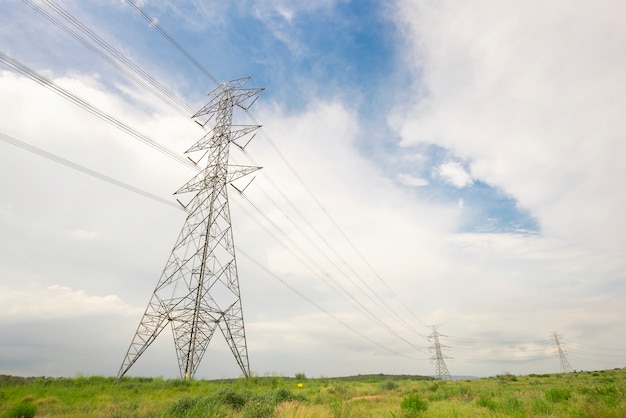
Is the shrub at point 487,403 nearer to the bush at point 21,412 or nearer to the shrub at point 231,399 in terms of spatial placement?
the shrub at point 231,399

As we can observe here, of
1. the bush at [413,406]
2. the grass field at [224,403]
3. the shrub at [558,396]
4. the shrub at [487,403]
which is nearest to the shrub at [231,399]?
the grass field at [224,403]

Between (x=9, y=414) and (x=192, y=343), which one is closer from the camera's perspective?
(x=9, y=414)

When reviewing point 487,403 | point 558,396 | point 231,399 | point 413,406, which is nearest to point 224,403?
point 231,399

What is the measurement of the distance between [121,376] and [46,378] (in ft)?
11.9

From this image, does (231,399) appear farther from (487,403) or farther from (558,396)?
(558,396)

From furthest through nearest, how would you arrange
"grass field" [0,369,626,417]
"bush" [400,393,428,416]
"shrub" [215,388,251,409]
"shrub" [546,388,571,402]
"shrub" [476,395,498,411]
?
"shrub" [546,388,571,402]
"shrub" [476,395,498,411]
"shrub" [215,388,251,409]
"bush" [400,393,428,416]
"grass field" [0,369,626,417]

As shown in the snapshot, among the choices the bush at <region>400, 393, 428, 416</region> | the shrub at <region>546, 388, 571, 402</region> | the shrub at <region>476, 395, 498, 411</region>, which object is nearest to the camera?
the bush at <region>400, 393, 428, 416</region>

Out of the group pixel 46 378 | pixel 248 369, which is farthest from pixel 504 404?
pixel 46 378

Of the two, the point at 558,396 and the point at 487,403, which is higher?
the point at 558,396

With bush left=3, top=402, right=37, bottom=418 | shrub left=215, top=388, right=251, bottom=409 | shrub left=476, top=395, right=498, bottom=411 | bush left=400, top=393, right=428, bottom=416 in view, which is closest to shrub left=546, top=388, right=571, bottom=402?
shrub left=476, top=395, right=498, bottom=411

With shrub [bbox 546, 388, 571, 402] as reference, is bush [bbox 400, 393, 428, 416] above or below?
below

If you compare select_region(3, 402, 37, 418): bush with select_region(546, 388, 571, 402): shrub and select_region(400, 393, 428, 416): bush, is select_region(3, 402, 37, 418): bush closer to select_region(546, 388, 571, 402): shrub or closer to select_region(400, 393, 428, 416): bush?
select_region(400, 393, 428, 416): bush

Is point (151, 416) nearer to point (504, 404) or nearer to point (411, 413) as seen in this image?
point (411, 413)

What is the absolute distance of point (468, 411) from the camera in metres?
11.1
